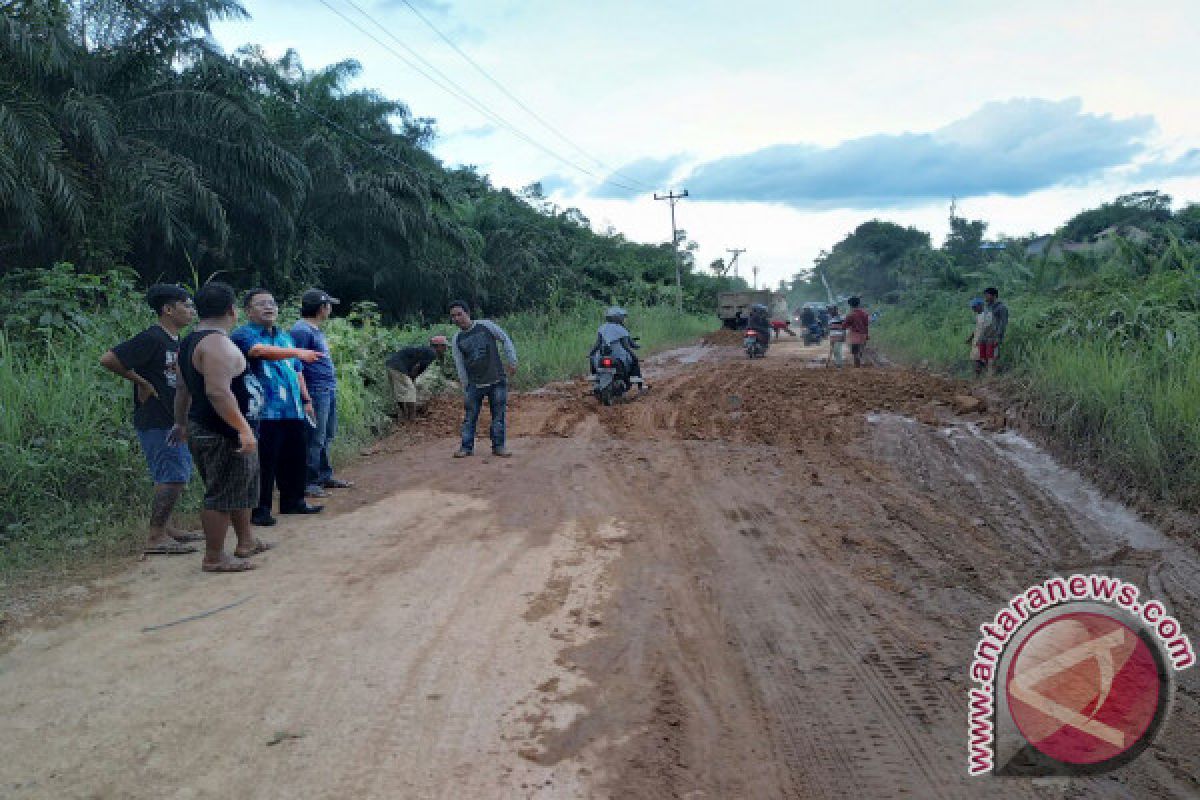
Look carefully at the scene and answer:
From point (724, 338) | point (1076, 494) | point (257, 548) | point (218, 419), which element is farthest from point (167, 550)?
point (724, 338)

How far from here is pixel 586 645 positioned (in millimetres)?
3998

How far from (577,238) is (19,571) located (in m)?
31.6

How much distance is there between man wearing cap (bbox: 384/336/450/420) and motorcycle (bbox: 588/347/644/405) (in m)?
2.48

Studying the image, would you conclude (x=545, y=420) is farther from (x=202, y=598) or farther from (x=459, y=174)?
(x=459, y=174)

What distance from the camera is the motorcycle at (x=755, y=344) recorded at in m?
21.3

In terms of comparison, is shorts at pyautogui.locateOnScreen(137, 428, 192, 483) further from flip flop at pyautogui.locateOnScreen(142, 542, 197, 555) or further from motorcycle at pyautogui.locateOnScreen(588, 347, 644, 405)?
motorcycle at pyautogui.locateOnScreen(588, 347, 644, 405)

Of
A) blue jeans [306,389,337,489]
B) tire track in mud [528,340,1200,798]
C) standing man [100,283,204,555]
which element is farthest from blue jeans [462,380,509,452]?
standing man [100,283,204,555]

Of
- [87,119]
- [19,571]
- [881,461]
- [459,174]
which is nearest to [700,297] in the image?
[459,174]

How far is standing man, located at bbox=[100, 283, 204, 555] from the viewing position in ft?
17.4

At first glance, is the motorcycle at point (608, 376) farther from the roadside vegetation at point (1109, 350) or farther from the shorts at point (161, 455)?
the shorts at point (161, 455)

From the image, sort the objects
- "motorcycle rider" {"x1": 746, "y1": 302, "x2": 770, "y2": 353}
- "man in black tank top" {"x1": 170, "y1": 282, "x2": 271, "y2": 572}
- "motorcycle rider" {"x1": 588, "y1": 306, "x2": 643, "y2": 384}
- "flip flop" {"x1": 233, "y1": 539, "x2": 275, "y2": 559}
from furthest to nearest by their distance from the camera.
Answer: "motorcycle rider" {"x1": 746, "y1": 302, "x2": 770, "y2": 353} < "motorcycle rider" {"x1": 588, "y1": 306, "x2": 643, "y2": 384} < "flip flop" {"x1": 233, "y1": 539, "x2": 275, "y2": 559} < "man in black tank top" {"x1": 170, "y1": 282, "x2": 271, "y2": 572}

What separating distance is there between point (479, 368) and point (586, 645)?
4.93 meters

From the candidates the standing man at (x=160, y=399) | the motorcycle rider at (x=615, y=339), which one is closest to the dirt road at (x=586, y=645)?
the standing man at (x=160, y=399)

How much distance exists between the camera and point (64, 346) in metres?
7.41
